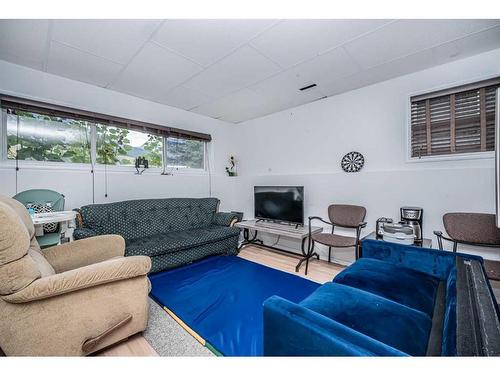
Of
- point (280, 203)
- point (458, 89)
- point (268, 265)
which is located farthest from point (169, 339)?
point (458, 89)

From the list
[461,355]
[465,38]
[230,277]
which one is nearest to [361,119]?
[465,38]

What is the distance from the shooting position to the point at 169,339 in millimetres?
1622

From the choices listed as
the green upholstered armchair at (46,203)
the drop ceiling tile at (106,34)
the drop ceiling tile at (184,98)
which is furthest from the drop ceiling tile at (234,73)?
the green upholstered armchair at (46,203)

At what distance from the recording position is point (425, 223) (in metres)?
2.62

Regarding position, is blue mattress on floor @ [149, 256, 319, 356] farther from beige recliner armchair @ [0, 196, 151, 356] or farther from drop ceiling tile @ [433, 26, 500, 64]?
drop ceiling tile @ [433, 26, 500, 64]

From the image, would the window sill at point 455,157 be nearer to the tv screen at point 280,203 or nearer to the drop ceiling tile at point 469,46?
the drop ceiling tile at point 469,46

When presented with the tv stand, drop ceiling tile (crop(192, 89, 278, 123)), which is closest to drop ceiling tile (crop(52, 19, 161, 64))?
drop ceiling tile (crop(192, 89, 278, 123))

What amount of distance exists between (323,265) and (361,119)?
7.28ft

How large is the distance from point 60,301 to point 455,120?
4.05 metres

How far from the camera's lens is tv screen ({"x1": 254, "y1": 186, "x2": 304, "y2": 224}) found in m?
3.38

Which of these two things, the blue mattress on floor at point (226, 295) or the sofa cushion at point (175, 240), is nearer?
the blue mattress on floor at point (226, 295)

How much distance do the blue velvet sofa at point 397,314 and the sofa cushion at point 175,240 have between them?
1.94 m

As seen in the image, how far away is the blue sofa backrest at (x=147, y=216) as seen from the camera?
8.73ft

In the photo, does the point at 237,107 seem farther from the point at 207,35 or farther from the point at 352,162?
the point at 352,162
